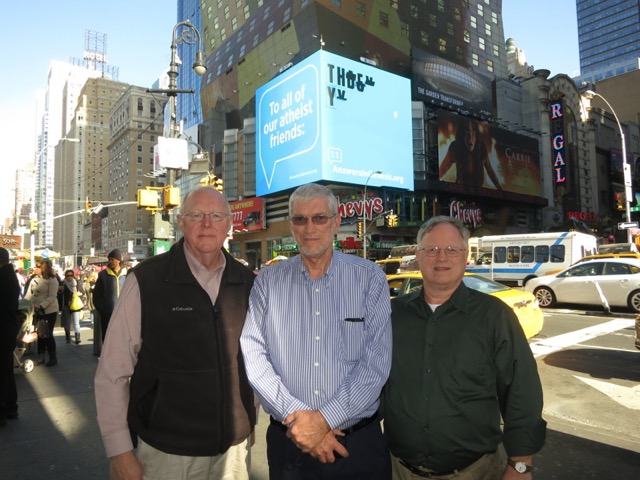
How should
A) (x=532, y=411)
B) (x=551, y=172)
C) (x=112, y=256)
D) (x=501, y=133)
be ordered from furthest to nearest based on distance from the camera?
(x=551, y=172)
(x=501, y=133)
(x=112, y=256)
(x=532, y=411)

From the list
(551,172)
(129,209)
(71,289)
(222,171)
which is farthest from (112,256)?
(129,209)

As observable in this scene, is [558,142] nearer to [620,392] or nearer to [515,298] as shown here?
[515,298]

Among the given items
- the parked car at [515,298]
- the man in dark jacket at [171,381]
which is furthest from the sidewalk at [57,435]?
the parked car at [515,298]

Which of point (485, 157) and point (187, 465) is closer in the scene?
point (187, 465)

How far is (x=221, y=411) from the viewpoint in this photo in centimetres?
223

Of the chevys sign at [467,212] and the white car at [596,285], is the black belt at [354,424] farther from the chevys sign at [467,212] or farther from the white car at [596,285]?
the chevys sign at [467,212]

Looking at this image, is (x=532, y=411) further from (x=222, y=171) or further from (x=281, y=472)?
(x=222, y=171)

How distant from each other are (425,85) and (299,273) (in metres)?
57.8

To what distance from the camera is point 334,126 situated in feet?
145

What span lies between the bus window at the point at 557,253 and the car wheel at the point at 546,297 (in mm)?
8126

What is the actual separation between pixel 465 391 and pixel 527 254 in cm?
2413

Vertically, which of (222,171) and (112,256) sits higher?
(222,171)

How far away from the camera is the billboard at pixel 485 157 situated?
50.4 meters

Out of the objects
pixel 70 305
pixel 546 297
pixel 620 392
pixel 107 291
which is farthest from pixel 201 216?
pixel 546 297
